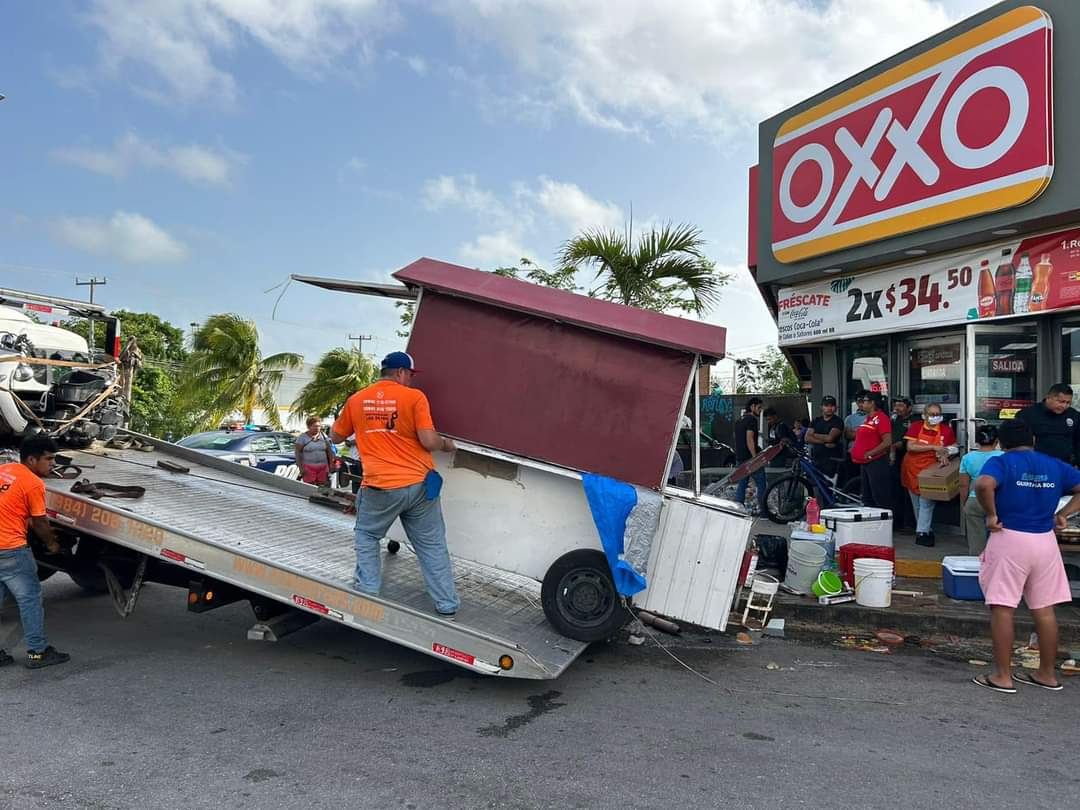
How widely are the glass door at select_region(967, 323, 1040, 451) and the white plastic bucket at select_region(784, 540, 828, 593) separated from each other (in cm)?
324

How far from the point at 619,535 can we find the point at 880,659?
8.25ft

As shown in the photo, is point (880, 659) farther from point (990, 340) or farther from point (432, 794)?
point (990, 340)

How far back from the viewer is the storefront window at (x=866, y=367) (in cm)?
1084

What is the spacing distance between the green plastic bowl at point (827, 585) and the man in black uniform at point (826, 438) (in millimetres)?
3743

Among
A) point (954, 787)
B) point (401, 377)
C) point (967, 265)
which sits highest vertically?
point (967, 265)

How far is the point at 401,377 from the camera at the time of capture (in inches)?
210

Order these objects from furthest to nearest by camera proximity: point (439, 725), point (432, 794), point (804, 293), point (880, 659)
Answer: point (804, 293) → point (880, 659) → point (439, 725) → point (432, 794)

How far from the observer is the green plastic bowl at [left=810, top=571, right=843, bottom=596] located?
7094 mm

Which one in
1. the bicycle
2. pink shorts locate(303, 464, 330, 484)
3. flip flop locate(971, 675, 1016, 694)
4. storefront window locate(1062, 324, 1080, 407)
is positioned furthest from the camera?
pink shorts locate(303, 464, 330, 484)

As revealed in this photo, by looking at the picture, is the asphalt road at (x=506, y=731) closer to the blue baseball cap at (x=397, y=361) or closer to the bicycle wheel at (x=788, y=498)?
the blue baseball cap at (x=397, y=361)

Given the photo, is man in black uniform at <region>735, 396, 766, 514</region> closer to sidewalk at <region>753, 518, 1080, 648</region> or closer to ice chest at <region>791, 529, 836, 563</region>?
ice chest at <region>791, 529, 836, 563</region>

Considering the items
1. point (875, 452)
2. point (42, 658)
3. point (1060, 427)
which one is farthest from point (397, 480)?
point (875, 452)

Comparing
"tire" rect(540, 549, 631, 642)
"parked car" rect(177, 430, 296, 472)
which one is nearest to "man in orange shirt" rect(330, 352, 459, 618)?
"tire" rect(540, 549, 631, 642)

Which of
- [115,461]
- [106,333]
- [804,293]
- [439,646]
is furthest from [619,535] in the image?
[804,293]
